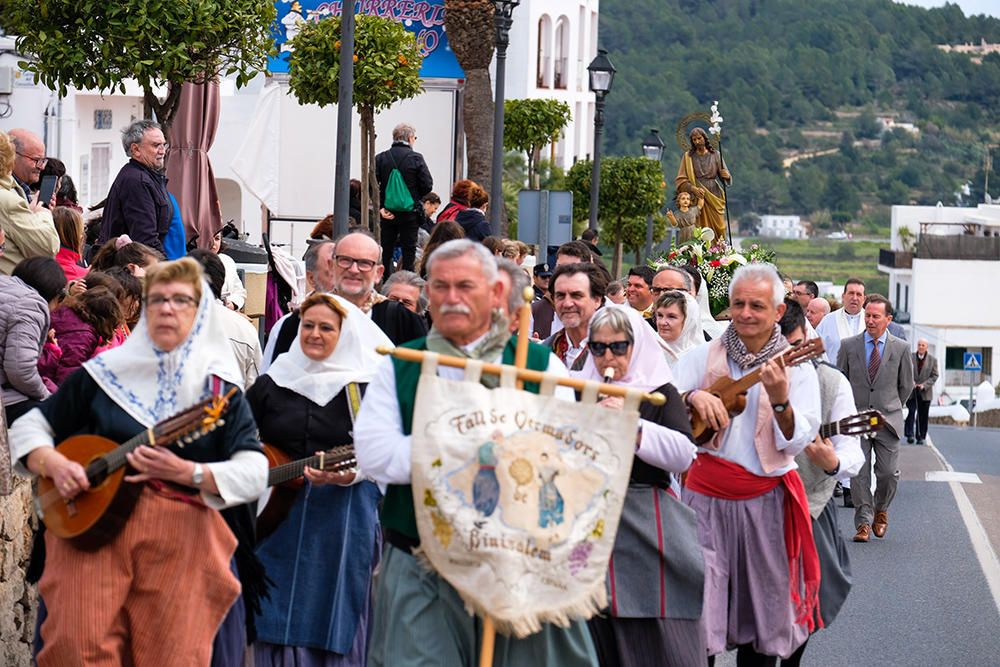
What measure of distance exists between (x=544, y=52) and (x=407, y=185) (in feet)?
155

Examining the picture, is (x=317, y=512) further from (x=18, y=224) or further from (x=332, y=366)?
Answer: (x=18, y=224)

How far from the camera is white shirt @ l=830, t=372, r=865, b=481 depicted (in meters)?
8.55

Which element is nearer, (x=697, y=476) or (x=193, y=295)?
(x=193, y=295)

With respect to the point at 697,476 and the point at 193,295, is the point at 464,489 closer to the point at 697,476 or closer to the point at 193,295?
the point at 193,295

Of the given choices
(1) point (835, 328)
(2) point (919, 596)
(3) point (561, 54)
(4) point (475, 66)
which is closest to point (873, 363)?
(1) point (835, 328)

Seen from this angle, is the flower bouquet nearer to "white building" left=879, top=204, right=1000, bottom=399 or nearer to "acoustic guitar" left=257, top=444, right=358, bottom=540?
"acoustic guitar" left=257, top=444, right=358, bottom=540

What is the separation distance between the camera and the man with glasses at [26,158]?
11.3m

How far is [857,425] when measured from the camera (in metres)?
8.34

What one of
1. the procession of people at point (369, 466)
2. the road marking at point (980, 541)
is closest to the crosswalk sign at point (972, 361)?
the road marking at point (980, 541)

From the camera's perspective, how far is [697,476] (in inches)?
324

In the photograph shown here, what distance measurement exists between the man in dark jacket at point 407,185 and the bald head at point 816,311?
13.2 feet

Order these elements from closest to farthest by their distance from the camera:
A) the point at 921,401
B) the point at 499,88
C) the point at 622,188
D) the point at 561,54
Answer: the point at 499,88
the point at 921,401
the point at 622,188
the point at 561,54

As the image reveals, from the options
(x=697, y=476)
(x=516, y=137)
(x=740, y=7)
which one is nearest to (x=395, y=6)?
(x=516, y=137)

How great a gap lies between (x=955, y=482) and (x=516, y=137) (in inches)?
1005
